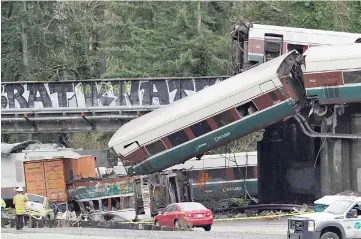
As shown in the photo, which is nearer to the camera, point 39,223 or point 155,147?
point 39,223

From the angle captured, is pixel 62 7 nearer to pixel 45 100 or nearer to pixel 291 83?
pixel 45 100

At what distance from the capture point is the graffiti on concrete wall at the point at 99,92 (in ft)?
159

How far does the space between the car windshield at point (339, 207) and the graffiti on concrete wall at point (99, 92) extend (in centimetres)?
2342

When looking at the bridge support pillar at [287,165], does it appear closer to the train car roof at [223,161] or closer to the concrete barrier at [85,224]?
the train car roof at [223,161]

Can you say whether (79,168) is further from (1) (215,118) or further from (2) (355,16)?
(2) (355,16)

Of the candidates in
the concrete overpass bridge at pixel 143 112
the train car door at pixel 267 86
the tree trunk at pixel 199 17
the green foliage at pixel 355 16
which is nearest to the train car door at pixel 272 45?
the concrete overpass bridge at pixel 143 112

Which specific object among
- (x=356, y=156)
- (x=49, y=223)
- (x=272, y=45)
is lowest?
(x=49, y=223)

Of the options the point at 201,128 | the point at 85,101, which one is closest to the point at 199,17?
the point at 85,101

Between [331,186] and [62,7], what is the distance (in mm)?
48602

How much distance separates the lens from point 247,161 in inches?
1983

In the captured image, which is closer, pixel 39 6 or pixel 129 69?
pixel 129 69

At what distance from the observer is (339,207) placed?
24.2 m

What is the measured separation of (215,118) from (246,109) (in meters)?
1.43

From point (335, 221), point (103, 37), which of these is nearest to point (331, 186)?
point (335, 221)
